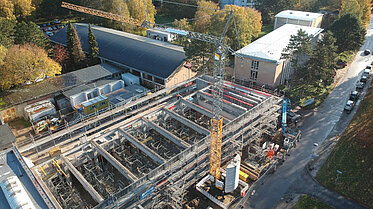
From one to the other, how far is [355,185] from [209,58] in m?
28.7

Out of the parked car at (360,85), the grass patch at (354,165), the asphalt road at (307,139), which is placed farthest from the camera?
the parked car at (360,85)

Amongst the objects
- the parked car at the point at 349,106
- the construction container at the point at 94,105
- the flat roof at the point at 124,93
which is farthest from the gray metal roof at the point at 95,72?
the parked car at the point at 349,106

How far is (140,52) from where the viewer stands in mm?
54062

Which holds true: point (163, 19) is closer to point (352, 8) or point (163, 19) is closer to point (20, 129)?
point (352, 8)

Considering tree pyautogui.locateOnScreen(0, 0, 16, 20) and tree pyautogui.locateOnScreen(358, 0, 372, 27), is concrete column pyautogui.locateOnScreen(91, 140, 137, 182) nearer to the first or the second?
tree pyautogui.locateOnScreen(0, 0, 16, 20)

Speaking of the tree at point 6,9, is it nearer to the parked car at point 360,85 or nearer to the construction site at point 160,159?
the construction site at point 160,159

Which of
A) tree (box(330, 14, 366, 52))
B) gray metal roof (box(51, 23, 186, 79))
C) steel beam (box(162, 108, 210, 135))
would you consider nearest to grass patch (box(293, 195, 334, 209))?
steel beam (box(162, 108, 210, 135))

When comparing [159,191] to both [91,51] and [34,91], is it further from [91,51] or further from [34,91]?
[91,51]

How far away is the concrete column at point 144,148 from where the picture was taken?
26.2 meters

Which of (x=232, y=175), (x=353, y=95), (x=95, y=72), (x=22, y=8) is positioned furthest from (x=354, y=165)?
(x=22, y=8)

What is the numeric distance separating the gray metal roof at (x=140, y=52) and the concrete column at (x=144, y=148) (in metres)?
19.0

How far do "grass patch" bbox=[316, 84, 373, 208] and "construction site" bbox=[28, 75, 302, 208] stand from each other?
18.8ft

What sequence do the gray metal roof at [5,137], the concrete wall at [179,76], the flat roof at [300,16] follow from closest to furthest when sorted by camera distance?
the gray metal roof at [5,137]
the concrete wall at [179,76]
the flat roof at [300,16]

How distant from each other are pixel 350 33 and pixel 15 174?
204 feet
